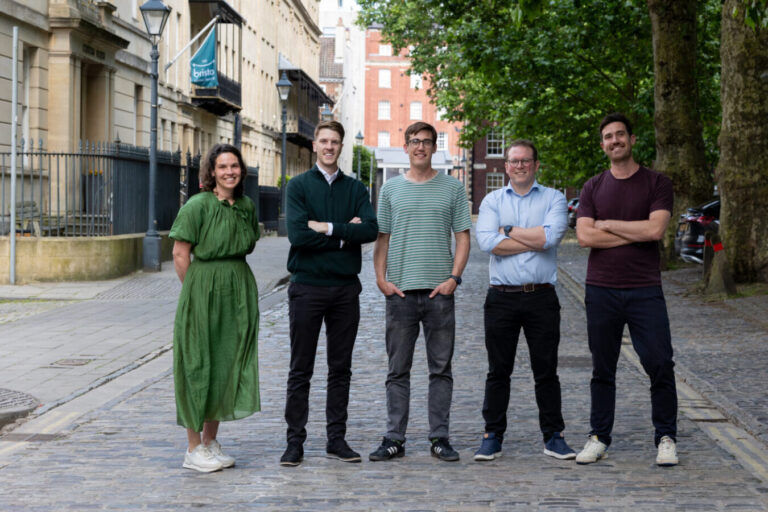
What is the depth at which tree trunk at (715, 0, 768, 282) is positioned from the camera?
16719 millimetres

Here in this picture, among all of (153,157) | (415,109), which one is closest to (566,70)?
(153,157)

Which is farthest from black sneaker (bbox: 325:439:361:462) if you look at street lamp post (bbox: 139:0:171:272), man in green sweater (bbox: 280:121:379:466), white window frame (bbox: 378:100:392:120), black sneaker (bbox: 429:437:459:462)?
white window frame (bbox: 378:100:392:120)

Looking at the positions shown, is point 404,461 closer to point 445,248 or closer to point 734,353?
point 445,248

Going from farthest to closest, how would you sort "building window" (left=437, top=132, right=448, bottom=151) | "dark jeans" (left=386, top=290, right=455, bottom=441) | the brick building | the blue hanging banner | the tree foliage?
1. the brick building
2. "building window" (left=437, top=132, right=448, bottom=151)
3. the blue hanging banner
4. the tree foliage
5. "dark jeans" (left=386, top=290, right=455, bottom=441)

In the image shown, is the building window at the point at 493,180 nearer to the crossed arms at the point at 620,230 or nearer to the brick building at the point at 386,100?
the brick building at the point at 386,100

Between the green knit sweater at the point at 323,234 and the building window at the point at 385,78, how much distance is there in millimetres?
121531

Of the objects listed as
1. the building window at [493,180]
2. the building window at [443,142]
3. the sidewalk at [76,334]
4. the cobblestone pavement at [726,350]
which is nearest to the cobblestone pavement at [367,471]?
the cobblestone pavement at [726,350]

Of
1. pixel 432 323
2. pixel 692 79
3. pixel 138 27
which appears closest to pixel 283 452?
pixel 432 323

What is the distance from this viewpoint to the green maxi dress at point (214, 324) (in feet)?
20.3

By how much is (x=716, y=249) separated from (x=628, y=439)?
10.5 metres

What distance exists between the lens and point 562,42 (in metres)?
26.9

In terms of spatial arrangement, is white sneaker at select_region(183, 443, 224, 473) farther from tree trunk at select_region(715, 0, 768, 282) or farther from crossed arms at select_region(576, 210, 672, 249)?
tree trunk at select_region(715, 0, 768, 282)

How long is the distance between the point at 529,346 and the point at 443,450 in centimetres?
76

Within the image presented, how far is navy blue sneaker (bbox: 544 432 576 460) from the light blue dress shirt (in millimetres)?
890
